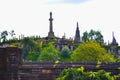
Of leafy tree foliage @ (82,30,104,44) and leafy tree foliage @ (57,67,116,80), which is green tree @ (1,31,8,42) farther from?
leafy tree foliage @ (57,67,116,80)

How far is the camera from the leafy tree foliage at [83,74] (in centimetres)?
2516

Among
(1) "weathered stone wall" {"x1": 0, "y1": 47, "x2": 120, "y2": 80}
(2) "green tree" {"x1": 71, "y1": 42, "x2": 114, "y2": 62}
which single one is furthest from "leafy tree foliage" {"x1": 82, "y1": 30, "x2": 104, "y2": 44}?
(1) "weathered stone wall" {"x1": 0, "y1": 47, "x2": 120, "y2": 80}

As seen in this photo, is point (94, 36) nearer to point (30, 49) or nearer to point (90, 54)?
point (30, 49)

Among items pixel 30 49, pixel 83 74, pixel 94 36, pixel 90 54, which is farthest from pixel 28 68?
pixel 94 36

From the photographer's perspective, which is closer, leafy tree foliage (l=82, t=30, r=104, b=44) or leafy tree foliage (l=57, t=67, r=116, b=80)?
leafy tree foliage (l=57, t=67, r=116, b=80)

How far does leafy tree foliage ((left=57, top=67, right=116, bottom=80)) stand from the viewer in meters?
25.2

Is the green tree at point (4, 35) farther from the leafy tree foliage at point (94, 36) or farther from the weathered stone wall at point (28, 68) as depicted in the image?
the weathered stone wall at point (28, 68)

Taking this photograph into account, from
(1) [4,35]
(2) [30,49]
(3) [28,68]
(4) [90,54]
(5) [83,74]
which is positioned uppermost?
(1) [4,35]

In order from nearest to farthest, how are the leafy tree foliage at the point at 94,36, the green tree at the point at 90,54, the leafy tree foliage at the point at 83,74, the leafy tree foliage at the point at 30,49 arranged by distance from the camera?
the leafy tree foliage at the point at 83,74 → the green tree at the point at 90,54 → the leafy tree foliage at the point at 30,49 → the leafy tree foliage at the point at 94,36

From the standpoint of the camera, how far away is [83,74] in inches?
1002

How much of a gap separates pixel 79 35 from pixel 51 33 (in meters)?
13.3

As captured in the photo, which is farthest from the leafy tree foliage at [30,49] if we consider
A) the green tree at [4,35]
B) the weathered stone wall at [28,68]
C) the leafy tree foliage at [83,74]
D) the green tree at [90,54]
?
the leafy tree foliage at [83,74]

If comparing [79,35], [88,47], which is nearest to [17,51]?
[88,47]

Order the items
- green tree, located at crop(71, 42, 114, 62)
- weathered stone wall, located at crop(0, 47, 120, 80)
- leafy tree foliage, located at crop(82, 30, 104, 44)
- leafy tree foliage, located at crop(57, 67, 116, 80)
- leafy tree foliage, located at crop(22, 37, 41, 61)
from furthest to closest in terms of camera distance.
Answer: leafy tree foliage, located at crop(82, 30, 104, 44) → leafy tree foliage, located at crop(22, 37, 41, 61) → green tree, located at crop(71, 42, 114, 62) → leafy tree foliage, located at crop(57, 67, 116, 80) → weathered stone wall, located at crop(0, 47, 120, 80)
